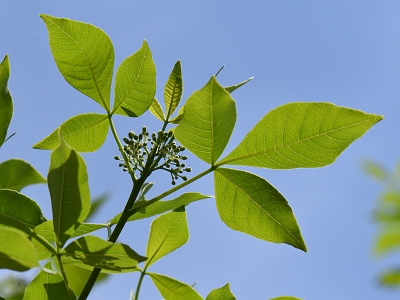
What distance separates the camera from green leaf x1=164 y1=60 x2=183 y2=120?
207 centimetres

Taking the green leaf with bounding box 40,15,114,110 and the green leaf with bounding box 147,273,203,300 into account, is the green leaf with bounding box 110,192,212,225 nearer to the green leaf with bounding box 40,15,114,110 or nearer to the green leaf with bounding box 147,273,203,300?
the green leaf with bounding box 147,273,203,300

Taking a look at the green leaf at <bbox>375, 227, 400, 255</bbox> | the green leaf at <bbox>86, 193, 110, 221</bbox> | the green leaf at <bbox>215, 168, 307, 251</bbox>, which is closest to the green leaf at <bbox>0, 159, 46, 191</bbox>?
the green leaf at <bbox>86, 193, 110, 221</bbox>

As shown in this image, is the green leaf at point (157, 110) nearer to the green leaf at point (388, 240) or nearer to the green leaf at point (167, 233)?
the green leaf at point (167, 233)

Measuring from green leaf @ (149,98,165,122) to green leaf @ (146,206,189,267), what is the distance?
519mm

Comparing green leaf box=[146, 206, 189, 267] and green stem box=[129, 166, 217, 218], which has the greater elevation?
green stem box=[129, 166, 217, 218]

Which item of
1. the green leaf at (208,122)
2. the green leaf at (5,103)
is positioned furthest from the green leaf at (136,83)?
the green leaf at (5,103)

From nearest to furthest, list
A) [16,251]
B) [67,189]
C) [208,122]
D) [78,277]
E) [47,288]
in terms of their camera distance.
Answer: [16,251]
[67,189]
[208,122]
[47,288]
[78,277]

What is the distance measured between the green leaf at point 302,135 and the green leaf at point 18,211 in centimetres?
81

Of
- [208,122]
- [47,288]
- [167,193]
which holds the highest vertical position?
[208,122]

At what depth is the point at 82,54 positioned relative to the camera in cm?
193

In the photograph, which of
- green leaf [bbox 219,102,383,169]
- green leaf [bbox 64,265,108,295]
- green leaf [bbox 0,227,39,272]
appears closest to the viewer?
green leaf [bbox 0,227,39,272]

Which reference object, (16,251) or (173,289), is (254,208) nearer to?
(173,289)

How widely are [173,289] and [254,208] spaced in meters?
0.43

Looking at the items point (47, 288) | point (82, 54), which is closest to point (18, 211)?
point (47, 288)
